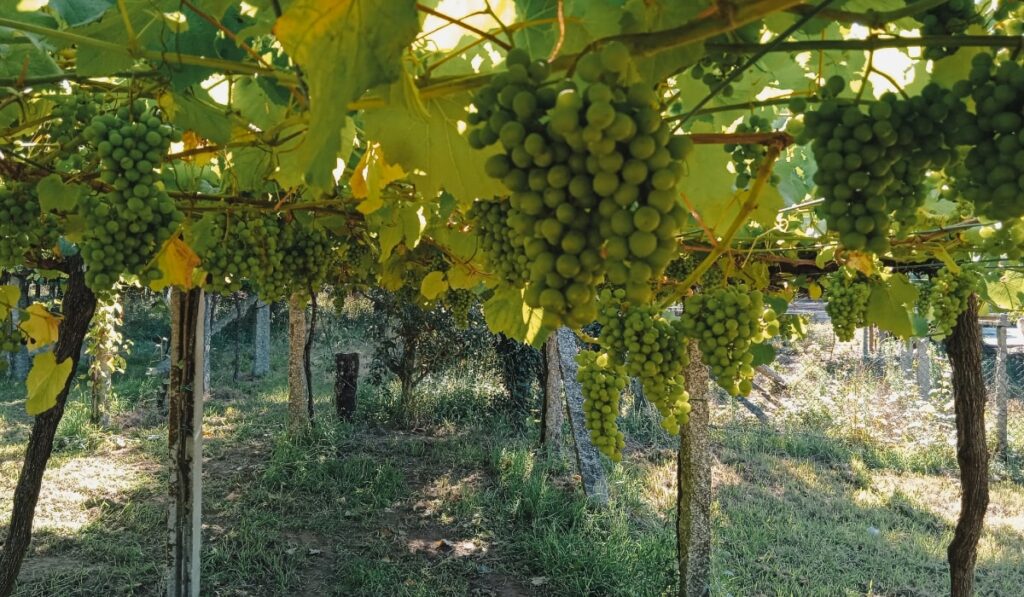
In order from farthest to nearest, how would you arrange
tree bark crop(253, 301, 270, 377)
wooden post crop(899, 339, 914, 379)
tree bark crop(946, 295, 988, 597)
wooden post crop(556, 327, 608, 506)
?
tree bark crop(253, 301, 270, 377), wooden post crop(899, 339, 914, 379), wooden post crop(556, 327, 608, 506), tree bark crop(946, 295, 988, 597)

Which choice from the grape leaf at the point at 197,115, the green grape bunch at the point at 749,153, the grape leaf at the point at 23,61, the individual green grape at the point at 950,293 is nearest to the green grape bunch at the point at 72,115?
the grape leaf at the point at 23,61

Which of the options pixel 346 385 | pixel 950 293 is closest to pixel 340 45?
pixel 950 293

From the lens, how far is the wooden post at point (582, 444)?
5.52 meters

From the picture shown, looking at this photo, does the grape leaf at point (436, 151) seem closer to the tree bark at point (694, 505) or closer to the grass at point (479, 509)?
the tree bark at point (694, 505)

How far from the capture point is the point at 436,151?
1.12 m

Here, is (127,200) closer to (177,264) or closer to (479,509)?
(177,264)

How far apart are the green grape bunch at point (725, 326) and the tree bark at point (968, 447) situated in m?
2.06

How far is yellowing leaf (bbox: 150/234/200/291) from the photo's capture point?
6.80 feet

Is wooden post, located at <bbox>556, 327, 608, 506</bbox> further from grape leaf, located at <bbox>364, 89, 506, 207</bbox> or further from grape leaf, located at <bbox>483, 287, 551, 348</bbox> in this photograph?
grape leaf, located at <bbox>364, 89, 506, 207</bbox>

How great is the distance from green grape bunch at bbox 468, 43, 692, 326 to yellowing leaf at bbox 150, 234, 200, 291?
5.99 ft

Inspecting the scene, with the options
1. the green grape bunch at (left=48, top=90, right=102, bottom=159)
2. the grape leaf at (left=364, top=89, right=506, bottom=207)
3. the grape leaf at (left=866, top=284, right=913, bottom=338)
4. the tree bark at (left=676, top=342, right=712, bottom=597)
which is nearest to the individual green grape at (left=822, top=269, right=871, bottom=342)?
the grape leaf at (left=866, top=284, right=913, bottom=338)

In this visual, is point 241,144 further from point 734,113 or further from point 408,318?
point 408,318

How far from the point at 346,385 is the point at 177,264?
6.23 metres

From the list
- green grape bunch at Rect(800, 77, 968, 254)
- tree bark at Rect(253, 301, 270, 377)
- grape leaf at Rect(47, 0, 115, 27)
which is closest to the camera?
green grape bunch at Rect(800, 77, 968, 254)
